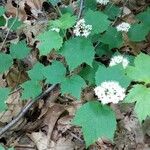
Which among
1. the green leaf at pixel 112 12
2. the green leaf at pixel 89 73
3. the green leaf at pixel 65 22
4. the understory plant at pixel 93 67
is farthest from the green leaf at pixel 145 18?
the green leaf at pixel 65 22

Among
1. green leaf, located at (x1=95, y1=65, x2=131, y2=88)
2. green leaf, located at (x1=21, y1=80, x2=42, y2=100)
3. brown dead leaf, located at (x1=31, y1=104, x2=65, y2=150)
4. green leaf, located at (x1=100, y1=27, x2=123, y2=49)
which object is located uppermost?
green leaf, located at (x1=95, y1=65, x2=131, y2=88)

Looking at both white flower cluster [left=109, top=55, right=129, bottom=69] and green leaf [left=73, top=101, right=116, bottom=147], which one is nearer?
green leaf [left=73, top=101, right=116, bottom=147]

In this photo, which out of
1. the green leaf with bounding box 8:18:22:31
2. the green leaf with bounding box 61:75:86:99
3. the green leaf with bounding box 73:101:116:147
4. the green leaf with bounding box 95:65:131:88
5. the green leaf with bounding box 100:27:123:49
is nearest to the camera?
the green leaf with bounding box 73:101:116:147

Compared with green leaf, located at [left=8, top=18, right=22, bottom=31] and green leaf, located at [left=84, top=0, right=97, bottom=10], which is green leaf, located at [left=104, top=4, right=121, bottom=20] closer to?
green leaf, located at [left=84, top=0, right=97, bottom=10]

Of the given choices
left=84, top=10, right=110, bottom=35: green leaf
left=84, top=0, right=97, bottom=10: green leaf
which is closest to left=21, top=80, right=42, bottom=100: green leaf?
left=84, top=10, right=110, bottom=35: green leaf

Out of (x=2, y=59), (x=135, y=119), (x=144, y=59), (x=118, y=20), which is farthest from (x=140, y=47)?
(x=2, y=59)

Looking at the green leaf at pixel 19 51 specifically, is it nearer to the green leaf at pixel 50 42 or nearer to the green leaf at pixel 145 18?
the green leaf at pixel 50 42
